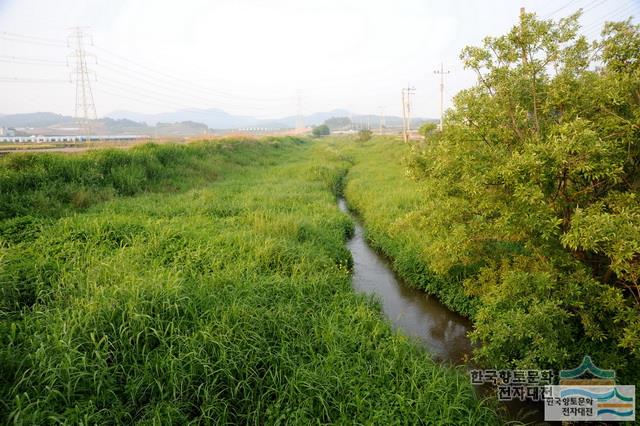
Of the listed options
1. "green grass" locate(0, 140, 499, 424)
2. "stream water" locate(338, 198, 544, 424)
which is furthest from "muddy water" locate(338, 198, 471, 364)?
"green grass" locate(0, 140, 499, 424)

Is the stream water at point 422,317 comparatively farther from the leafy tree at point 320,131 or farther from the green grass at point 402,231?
the leafy tree at point 320,131

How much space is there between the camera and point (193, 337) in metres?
4.95

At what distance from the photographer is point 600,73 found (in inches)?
221

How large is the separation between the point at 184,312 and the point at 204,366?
3.78ft

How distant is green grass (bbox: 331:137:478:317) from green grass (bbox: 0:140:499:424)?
2.10 meters

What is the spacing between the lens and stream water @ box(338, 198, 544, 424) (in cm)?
553

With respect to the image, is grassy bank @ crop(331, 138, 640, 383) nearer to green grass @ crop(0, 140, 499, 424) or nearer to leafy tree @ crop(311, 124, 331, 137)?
green grass @ crop(0, 140, 499, 424)

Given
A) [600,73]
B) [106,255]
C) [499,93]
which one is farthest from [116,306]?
[600,73]

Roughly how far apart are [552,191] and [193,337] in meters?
5.60

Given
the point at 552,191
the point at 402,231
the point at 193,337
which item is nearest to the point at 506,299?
the point at 552,191

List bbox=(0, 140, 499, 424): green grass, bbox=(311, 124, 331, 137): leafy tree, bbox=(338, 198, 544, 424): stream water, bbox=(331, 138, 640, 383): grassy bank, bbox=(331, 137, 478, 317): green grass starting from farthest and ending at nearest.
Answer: bbox=(311, 124, 331, 137): leafy tree < bbox=(331, 137, 478, 317): green grass < bbox=(338, 198, 544, 424): stream water < bbox=(331, 138, 640, 383): grassy bank < bbox=(0, 140, 499, 424): green grass

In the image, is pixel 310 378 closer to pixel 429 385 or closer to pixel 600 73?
pixel 429 385

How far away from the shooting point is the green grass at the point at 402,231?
8.00 metres

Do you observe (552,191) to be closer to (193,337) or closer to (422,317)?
(422,317)
